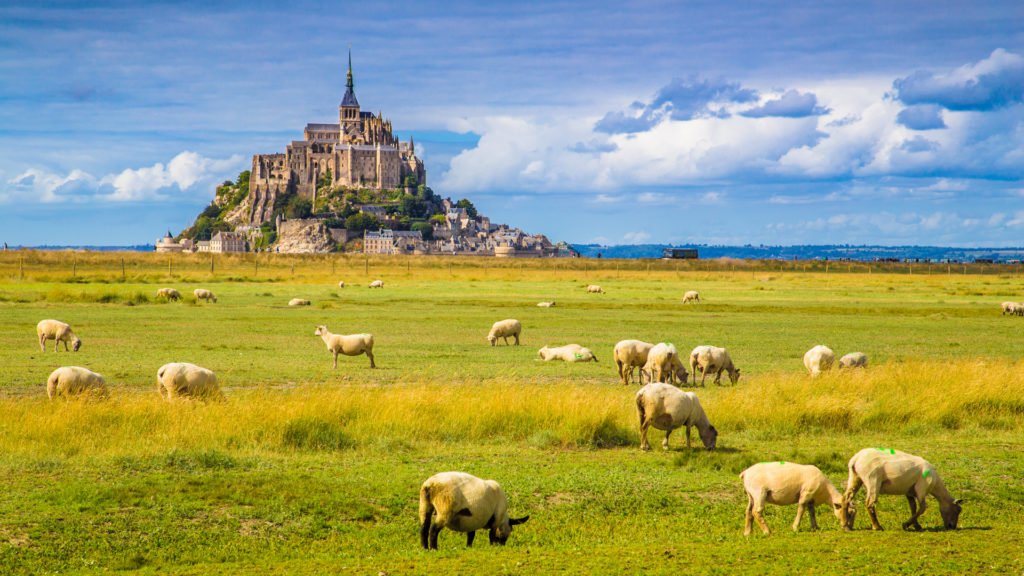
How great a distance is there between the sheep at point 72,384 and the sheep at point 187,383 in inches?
41.2

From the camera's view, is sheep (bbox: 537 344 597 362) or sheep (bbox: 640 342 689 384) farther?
sheep (bbox: 537 344 597 362)

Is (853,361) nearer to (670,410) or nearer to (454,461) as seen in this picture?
(670,410)

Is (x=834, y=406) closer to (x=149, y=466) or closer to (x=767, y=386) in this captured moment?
(x=767, y=386)

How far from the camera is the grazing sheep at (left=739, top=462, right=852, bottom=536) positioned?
11.1m

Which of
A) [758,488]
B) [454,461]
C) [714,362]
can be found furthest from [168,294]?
[758,488]

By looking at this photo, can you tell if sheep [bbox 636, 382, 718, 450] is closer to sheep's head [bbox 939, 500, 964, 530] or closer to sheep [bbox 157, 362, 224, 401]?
sheep's head [bbox 939, 500, 964, 530]

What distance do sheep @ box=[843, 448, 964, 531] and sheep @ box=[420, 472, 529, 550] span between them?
4.11 meters

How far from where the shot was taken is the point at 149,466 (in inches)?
528

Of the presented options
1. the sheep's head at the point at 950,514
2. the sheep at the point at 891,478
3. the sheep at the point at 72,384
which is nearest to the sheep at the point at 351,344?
the sheep at the point at 72,384

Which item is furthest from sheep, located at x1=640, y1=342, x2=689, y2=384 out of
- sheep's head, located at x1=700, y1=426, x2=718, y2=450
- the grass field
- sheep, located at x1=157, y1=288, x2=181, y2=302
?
sheep, located at x1=157, y1=288, x2=181, y2=302

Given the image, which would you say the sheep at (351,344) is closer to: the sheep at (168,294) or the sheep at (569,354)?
the sheep at (569,354)

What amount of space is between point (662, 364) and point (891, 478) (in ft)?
34.2

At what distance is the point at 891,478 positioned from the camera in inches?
435

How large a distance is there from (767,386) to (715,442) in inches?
157
